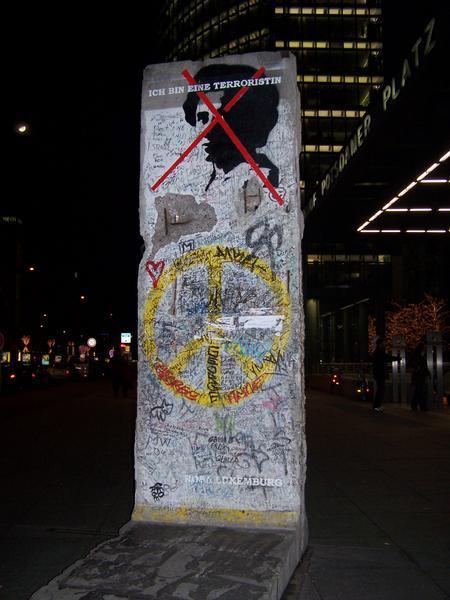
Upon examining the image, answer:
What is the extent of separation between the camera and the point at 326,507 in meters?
7.25

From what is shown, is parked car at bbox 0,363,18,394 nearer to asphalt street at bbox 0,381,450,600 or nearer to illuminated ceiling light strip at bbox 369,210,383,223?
illuminated ceiling light strip at bbox 369,210,383,223

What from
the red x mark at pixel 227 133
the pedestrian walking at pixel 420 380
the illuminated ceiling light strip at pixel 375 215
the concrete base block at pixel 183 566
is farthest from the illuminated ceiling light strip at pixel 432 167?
the concrete base block at pixel 183 566

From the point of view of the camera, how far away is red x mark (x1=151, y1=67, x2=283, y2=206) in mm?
5418

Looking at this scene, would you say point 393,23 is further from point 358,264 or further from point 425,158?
point 358,264

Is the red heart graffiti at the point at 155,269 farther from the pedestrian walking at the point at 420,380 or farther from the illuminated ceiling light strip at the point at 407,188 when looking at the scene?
the illuminated ceiling light strip at the point at 407,188

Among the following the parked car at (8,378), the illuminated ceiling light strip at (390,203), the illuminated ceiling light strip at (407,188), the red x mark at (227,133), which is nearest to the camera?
the red x mark at (227,133)

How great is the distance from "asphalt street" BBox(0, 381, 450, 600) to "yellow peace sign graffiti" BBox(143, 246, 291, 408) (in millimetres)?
1470

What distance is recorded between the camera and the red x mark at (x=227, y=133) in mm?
5418

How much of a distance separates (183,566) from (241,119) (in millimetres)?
3402

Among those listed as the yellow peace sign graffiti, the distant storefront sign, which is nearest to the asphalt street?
the yellow peace sign graffiti

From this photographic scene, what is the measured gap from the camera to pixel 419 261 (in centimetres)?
8238

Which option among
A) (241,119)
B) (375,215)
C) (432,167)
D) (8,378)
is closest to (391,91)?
(432,167)

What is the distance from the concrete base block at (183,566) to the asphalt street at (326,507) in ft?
1.37

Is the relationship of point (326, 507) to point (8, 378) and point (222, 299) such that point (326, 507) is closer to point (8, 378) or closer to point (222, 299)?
point (222, 299)
